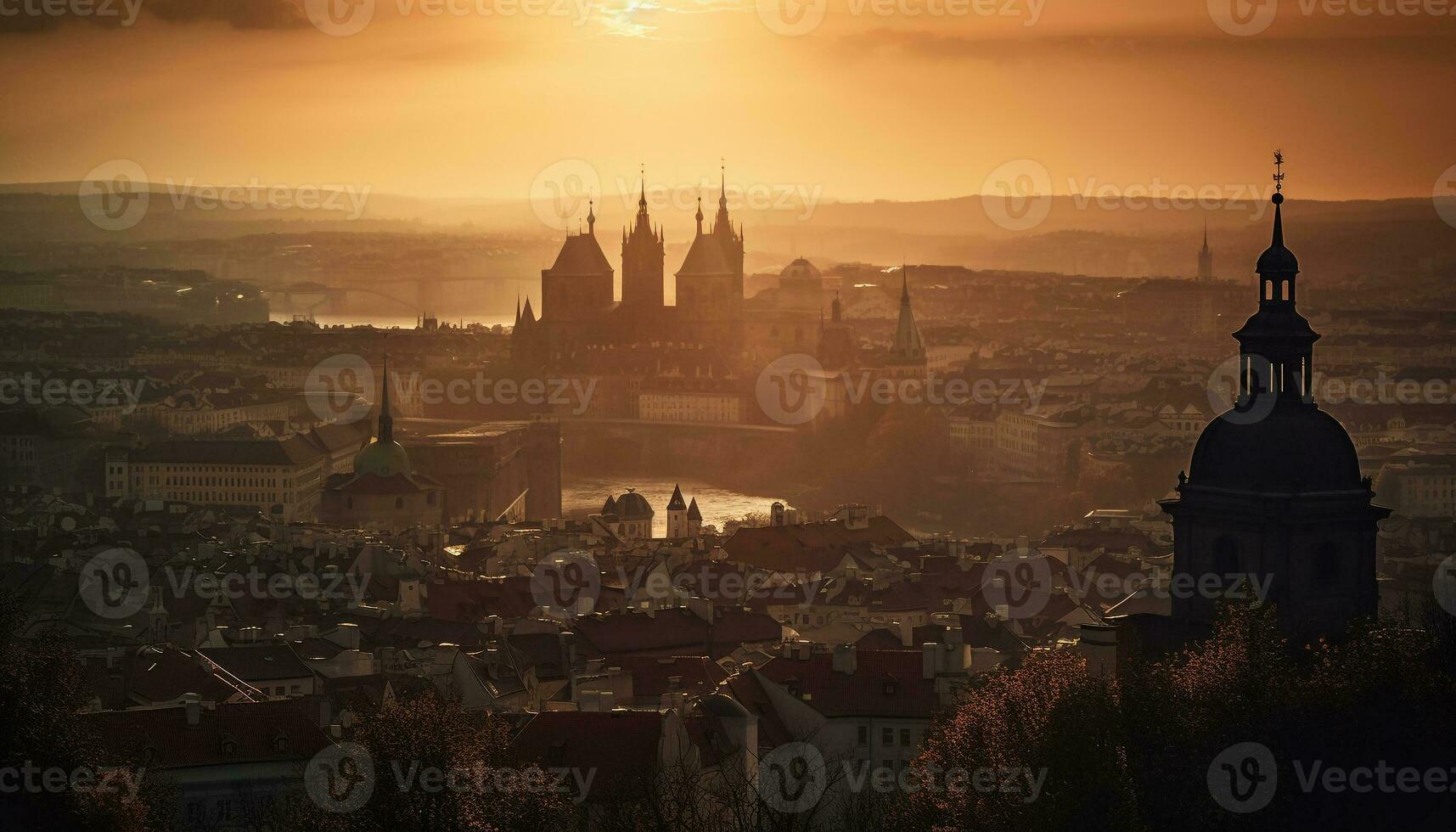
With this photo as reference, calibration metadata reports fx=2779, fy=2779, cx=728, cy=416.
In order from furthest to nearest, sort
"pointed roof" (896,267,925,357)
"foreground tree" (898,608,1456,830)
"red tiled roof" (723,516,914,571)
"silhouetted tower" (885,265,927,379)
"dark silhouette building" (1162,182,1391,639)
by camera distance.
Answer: "pointed roof" (896,267,925,357), "silhouetted tower" (885,265,927,379), "red tiled roof" (723,516,914,571), "dark silhouette building" (1162,182,1391,639), "foreground tree" (898,608,1456,830)

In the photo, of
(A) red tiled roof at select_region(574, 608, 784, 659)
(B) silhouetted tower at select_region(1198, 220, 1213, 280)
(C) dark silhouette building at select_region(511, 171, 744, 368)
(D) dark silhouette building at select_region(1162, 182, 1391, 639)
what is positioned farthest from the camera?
(B) silhouetted tower at select_region(1198, 220, 1213, 280)

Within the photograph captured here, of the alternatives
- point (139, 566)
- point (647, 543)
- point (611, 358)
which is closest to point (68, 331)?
point (611, 358)

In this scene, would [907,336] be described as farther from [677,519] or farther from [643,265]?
[677,519]

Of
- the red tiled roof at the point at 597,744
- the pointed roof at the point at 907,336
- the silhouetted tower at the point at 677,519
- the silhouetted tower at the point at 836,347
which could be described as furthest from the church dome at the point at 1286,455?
the pointed roof at the point at 907,336

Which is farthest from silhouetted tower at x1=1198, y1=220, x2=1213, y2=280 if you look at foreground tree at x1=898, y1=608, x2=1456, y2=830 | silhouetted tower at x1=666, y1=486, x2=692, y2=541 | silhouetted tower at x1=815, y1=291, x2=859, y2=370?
foreground tree at x1=898, y1=608, x2=1456, y2=830

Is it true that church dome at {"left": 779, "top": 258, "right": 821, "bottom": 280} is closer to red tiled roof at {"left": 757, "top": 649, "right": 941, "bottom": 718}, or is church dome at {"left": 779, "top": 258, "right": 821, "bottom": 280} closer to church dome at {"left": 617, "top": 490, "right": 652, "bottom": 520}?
church dome at {"left": 617, "top": 490, "right": 652, "bottom": 520}

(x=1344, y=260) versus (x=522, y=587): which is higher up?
(x=1344, y=260)

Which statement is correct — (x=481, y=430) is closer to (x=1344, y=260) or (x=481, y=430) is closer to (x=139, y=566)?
(x=139, y=566)
